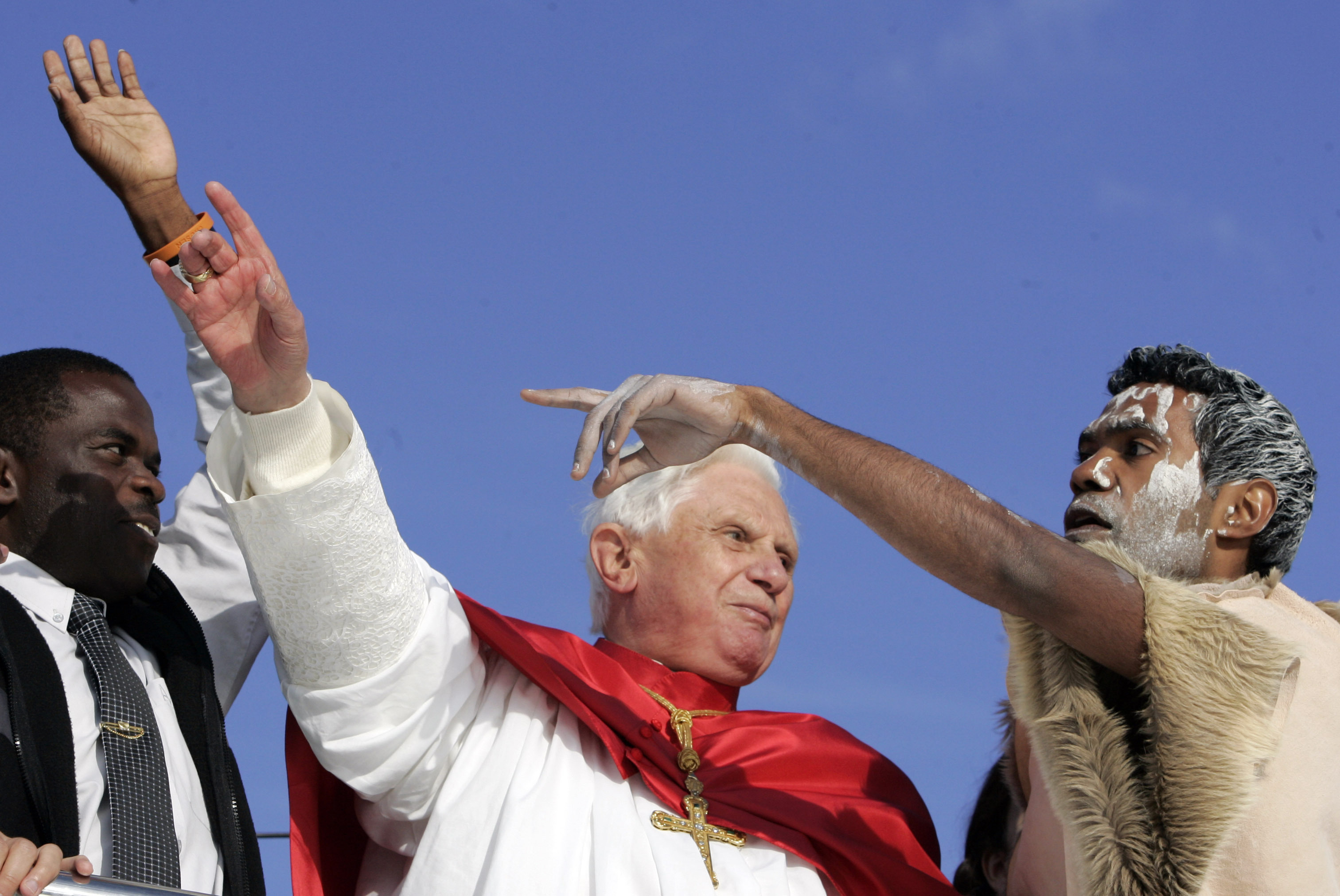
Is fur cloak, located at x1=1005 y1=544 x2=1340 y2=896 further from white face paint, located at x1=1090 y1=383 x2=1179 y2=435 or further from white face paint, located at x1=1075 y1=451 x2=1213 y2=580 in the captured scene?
white face paint, located at x1=1090 y1=383 x2=1179 y2=435

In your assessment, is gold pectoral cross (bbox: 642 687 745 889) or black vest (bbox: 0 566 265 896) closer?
black vest (bbox: 0 566 265 896)

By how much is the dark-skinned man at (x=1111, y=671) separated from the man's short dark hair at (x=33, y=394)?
1.10 meters

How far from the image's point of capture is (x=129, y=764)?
3.06m

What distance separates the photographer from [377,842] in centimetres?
368

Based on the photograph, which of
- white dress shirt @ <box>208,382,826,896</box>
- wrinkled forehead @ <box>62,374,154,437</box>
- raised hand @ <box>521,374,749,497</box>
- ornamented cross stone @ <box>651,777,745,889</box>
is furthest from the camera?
ornamented cross stone @ <box>651,777,745,889</box>

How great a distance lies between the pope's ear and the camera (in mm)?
4512

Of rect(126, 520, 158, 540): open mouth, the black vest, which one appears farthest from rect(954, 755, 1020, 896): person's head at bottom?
rect(126, 520, 158, 540): open mouth

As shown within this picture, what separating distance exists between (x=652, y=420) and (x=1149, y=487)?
1352 mm

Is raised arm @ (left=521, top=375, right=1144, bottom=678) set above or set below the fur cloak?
above

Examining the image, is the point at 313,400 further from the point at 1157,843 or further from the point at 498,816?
the point at 1157,843

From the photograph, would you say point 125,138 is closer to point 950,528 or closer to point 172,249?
point 172,249

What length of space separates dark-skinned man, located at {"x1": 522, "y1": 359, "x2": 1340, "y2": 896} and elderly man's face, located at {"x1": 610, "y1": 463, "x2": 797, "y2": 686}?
2.96ft

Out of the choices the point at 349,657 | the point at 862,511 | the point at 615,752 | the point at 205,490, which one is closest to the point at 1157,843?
the point at 862,511

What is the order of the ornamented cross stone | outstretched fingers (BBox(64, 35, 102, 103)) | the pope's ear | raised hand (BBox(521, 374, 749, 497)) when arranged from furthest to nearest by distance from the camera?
the pope's ear < outstretched fingers (BBox(64, 35, 102, 103)) < the ornamented cross stone < raised hand (BBox(521, 374, 749, 497))
